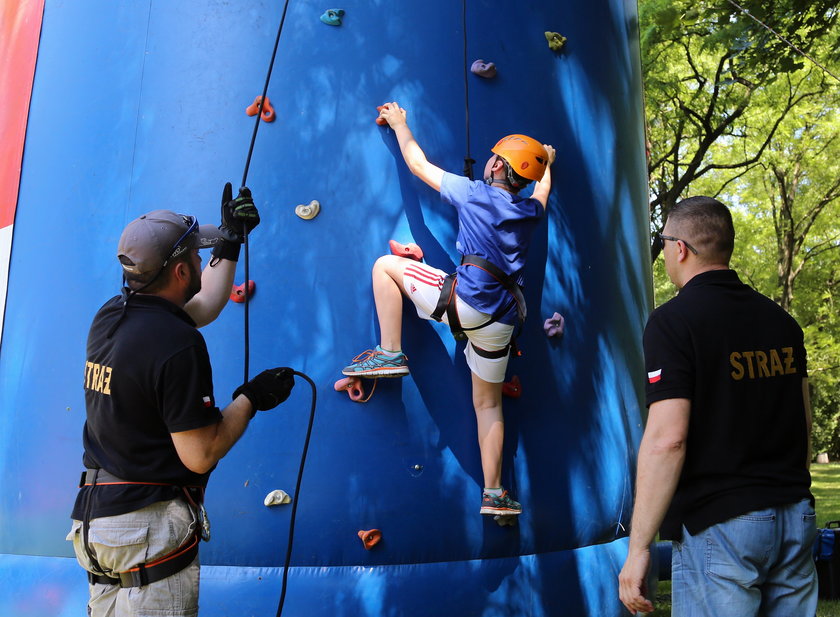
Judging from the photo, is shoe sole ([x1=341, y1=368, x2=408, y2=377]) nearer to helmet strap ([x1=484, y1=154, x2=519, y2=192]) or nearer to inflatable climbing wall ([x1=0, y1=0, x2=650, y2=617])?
inflatable climbing wall ([x1=0, y1=0, x2=650, y2=617])

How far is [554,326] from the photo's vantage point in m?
5.86

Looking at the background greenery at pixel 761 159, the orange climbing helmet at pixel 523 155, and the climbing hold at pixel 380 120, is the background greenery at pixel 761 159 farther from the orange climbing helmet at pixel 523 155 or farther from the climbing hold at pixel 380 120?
the climbing hold at pixel 380 120

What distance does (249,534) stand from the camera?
524 centimetres

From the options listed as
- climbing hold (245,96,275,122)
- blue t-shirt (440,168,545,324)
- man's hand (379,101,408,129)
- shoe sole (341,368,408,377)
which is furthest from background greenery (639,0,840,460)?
shoe sole (341,368,408,377)

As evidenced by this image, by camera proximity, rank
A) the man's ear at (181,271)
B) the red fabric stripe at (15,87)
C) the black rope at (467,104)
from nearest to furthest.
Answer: the man's ear at (181,271)
the black rope at (467,104)
the red fabric stripe at (15,87)

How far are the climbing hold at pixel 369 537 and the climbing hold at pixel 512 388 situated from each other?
123 cm

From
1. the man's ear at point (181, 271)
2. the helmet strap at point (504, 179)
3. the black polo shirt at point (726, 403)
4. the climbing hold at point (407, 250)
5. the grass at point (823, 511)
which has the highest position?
the helmet strap at point (504, 179)

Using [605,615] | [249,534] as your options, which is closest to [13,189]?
[249,534]

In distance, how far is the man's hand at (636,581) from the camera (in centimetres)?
299

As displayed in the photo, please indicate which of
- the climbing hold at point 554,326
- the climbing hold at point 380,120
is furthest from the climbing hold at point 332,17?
the climbing hold at point 554,326

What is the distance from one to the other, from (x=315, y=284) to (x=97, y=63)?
2347mm

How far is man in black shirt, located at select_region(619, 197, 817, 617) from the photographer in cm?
305

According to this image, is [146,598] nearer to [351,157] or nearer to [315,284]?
[315,284]

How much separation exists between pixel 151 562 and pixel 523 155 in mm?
3310
